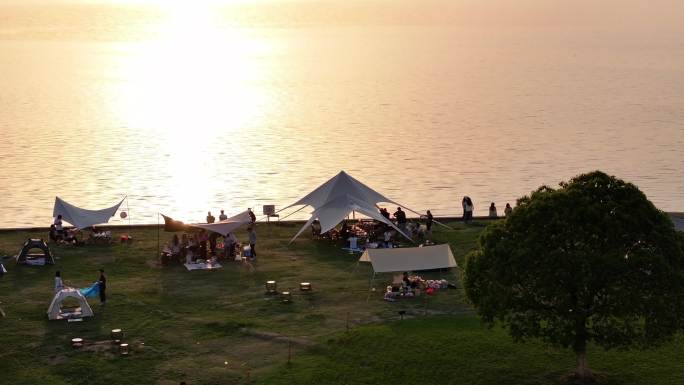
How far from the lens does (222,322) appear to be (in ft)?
132

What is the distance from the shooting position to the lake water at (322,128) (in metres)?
81.4

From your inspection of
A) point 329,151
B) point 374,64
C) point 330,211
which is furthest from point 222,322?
point 374,64

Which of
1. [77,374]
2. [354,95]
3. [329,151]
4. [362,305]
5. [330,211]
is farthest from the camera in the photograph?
[354,95]

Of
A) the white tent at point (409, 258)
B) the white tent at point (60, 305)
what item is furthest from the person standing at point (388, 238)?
the white tent at point (60, 305)

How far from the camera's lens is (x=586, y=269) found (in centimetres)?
3303

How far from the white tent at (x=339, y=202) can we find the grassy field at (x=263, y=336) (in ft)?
14.0

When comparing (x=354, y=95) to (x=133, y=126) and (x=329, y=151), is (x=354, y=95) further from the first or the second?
(x=329, y=151)

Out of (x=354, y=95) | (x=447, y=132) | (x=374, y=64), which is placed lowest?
(x=447, y=132)

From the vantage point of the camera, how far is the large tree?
33.1m

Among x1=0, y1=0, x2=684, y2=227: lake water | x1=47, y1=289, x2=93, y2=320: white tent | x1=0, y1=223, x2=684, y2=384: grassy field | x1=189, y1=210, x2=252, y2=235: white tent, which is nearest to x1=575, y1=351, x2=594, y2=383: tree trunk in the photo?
x1=0, y1=223, x2=684, y2=384: grassy field

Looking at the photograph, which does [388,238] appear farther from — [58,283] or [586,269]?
[586,269]

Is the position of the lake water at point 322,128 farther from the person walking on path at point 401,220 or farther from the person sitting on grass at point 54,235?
the person walking on path at point 401,220

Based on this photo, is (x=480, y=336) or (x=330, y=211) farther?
(x=330, y=211)

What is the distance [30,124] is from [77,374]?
84649 mm
